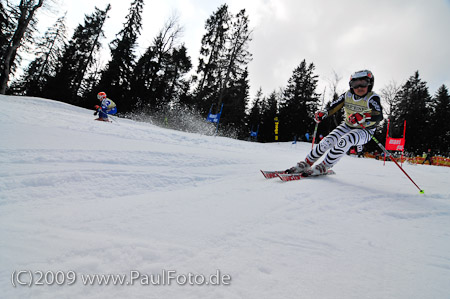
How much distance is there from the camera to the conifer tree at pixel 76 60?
2495cm

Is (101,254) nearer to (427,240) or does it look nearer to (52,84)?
(427,240)

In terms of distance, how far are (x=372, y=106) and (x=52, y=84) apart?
32.8 meters

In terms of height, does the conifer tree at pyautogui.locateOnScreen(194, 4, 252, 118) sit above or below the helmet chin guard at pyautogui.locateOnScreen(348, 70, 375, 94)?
above

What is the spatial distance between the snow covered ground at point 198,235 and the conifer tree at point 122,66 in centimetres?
2280

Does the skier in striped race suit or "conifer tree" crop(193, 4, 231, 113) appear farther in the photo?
"conifer tree" crop(193, 4, 231, 113)

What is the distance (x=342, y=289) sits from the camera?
1004 mm

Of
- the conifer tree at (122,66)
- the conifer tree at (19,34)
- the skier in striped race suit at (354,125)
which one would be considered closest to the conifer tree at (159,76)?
the conifer tree at (122,66)

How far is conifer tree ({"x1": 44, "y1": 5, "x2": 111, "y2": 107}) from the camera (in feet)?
81.9

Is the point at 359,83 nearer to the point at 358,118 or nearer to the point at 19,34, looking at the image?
the point at 358,118

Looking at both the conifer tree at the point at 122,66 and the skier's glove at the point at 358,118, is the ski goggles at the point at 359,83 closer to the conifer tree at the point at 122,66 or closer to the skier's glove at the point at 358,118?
the skier's glove at the point at 358,118

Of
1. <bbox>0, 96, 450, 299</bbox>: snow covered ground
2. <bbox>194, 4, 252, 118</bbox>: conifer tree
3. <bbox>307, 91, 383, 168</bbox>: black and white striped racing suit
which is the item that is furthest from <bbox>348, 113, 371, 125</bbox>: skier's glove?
<bbox>194, 4, 252, 118</bbox>: conifer tree

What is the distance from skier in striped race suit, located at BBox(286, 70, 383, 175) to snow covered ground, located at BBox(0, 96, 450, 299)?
3.38 feet

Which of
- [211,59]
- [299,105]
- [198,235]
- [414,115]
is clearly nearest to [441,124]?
[414,115]

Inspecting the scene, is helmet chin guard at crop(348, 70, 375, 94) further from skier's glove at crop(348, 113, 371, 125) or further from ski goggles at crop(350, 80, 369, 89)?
skier's glove at crop(348, 113, 371, 125)
